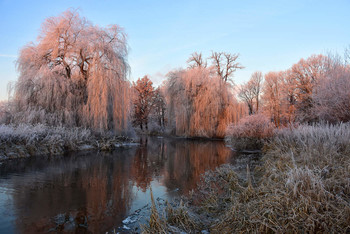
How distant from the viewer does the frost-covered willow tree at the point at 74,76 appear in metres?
12.3

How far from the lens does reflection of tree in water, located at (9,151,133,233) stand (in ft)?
11.3

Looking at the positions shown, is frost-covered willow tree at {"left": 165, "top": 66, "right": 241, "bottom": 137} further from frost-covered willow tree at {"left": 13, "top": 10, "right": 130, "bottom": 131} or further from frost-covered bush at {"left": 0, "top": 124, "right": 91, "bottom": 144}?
frost-covered bush at {"left": 0, "top": 124, "right": 91, "bottom": 144}

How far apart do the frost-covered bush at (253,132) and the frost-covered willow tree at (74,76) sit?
7.19 metres

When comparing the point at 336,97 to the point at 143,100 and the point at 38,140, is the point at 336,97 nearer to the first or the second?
the point at 38,140

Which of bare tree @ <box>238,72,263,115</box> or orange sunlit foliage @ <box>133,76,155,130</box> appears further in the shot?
bare tree @ <box>238,72,263,115</box>

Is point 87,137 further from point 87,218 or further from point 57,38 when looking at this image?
point 87,218

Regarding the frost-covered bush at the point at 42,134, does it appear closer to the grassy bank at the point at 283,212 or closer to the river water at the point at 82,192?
the river water at the point at 82,192

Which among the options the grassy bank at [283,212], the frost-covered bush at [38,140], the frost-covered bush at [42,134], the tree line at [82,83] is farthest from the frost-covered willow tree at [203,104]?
the grassy bank at [283,212]

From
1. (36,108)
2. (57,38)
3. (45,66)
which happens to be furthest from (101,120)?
(57,38)

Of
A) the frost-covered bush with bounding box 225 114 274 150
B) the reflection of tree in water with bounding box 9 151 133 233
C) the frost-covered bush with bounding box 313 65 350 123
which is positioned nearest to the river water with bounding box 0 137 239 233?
the reflection of tree in water with bounding box 9 151 133 233

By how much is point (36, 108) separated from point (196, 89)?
47.0 feet

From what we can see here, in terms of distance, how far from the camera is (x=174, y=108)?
23281mm

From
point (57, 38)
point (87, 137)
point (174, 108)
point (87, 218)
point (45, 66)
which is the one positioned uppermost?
point (57, 38)

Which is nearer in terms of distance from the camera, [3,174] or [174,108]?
[3,174]
